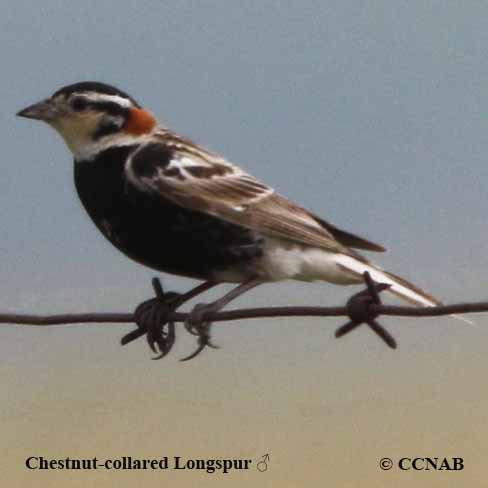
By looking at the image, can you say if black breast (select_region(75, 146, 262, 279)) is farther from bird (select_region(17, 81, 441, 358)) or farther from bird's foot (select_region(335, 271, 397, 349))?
bird's foot (select_region(335, 271, 397, 349))

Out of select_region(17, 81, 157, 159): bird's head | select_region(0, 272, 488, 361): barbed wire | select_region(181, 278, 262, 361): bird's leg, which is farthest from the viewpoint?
select_region(17, 81, 157, 159): bird's head

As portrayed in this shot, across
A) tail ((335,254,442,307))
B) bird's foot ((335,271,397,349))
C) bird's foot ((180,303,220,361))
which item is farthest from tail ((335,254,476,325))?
bird's foot ((335,271,397,349))

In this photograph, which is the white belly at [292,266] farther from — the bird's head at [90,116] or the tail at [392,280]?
the bird's head at [90,116]

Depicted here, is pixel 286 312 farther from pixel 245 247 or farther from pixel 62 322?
pixel 245 247

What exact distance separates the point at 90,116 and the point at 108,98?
14 centimetres

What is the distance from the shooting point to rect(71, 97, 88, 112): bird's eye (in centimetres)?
689

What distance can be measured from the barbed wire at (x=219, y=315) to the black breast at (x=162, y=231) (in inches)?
9.2

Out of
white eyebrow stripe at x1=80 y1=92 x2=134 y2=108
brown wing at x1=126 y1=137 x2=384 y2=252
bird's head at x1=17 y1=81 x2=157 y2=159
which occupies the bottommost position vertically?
brown wing at x1=126 y1=137 x2=384 y2=252

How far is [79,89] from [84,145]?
0.32m

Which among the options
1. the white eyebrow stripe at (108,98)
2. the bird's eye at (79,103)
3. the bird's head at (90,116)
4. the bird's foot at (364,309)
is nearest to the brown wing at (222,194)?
the bird's head at (90,116)

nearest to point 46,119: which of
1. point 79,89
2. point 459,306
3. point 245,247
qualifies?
point 79,89

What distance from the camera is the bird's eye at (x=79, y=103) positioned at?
689 centimetres

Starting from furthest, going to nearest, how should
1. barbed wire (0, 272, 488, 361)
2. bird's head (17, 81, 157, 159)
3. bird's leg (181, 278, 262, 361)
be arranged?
bird's head (17, 81, 157, 159) → bird's leg (181, 278, 262, 361) → barbed wire (0, 272, 488, 361)

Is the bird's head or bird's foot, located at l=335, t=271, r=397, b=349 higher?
the bird's head
